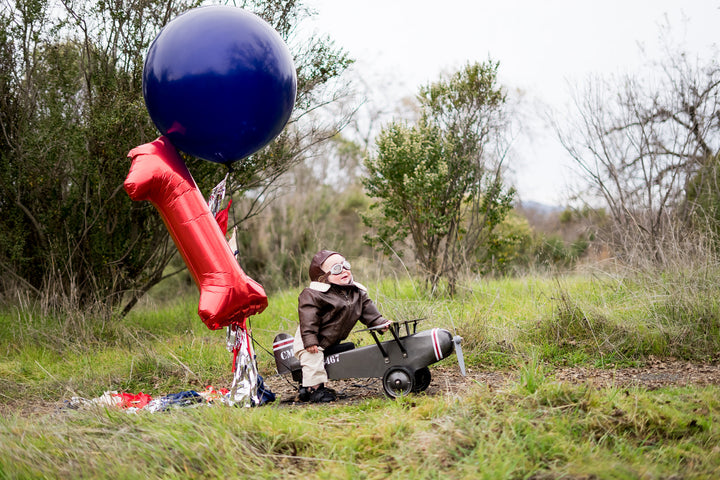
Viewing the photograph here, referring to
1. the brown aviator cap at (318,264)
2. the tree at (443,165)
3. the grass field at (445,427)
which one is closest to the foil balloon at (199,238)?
the brown aviator cap at (318,264)

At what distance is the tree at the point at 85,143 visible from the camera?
6.09 m

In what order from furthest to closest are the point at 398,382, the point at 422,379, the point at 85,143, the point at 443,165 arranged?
the point at 443,165 → the point at 85,143 → the point at 422,379 → the point at 398,382

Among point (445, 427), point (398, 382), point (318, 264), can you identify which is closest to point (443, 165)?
point (318, 264)

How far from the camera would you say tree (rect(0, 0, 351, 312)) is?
6.09 metres

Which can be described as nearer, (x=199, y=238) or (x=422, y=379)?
(x=199, y=238)

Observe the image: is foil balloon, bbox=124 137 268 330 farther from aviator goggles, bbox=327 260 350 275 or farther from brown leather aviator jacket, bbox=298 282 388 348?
aviator goggles, bbox=327 260 350 275

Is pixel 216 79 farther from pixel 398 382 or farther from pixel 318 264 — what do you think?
pixel 398 382

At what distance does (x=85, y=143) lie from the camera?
600 cm

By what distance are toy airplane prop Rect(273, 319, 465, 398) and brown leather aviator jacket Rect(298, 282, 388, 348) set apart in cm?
14

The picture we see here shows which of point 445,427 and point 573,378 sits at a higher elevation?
point 445,427

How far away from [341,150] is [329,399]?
17.2 metres

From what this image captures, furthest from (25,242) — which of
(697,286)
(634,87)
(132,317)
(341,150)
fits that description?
(341,150)

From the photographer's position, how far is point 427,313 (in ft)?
17.3

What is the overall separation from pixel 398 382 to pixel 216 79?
2200mm
